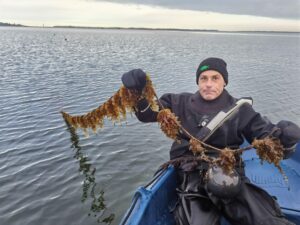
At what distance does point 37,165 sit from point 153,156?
11.3ft

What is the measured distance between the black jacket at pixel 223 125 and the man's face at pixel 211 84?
0.08 m

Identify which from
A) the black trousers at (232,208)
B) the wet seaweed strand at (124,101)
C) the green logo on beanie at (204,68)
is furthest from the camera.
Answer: the wet seaweed strand at (124,101)

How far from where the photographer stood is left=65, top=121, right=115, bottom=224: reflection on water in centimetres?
723

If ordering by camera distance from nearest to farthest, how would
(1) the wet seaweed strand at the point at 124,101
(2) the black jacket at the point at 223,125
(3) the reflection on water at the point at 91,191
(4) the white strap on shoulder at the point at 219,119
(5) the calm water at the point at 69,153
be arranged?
1. (4) the white strap on shoulder at the point at 219,119
2. (2) the black jacket at the point at 223,125
3. (1) the wet seaweed strand at the point at 124,101
4. (3) the reflection on water at the point at 91,191
5. (5) the calm water at the point at 69,153

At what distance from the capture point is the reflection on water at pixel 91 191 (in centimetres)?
723

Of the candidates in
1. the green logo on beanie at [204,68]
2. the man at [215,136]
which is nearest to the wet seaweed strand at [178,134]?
the man at [215,136]

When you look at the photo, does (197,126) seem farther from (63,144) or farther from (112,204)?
(63,144)

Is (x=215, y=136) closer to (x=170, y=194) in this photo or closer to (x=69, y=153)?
(x=170, y=194)

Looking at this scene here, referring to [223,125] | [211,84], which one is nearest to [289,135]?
[223,125]

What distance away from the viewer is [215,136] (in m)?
4.46

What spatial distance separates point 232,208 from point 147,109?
1.83m

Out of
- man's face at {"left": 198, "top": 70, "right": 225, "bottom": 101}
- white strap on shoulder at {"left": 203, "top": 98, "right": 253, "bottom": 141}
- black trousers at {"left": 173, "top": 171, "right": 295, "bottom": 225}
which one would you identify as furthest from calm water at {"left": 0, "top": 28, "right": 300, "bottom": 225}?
man's face at {"left": 198, "top": 70, "right": 225, "bottom": 101}

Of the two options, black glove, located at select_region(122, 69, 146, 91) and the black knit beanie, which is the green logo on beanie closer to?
the black knit beanie

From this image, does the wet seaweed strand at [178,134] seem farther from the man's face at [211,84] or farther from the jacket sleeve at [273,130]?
the man's face at [211,84]
